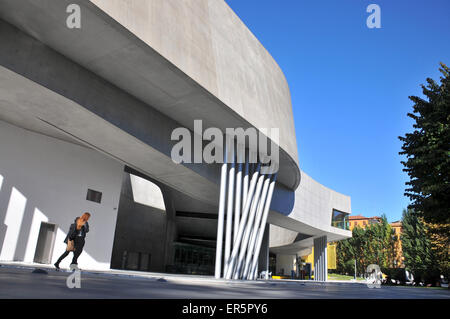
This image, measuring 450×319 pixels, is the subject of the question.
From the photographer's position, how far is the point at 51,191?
16.0m

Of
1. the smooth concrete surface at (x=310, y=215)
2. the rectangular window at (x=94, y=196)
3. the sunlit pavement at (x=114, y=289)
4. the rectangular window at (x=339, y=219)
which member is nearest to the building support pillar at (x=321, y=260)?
the smooth concrete surface at (x=310, y=215)

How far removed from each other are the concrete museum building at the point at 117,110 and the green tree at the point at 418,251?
2630 cm

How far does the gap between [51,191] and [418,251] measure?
43088 millimetres

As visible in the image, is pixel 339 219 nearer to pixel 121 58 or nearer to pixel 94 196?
pixel 94 196

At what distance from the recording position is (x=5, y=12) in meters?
8.94

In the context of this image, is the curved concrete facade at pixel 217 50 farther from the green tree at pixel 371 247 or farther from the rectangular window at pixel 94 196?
the green tree at pixel 371 247

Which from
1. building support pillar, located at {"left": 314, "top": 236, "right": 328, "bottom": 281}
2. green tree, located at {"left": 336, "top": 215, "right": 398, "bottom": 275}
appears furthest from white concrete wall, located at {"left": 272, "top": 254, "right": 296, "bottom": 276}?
green tree, located at {"left": 336, "top": 215, "right": 398, "bottom": 275}

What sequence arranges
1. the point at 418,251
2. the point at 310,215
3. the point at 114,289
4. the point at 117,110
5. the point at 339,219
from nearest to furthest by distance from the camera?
1. the point at 114,289
2. the point at 117,110
3. the point at 310,215
4. the point at 339,219
5. the point at 418,251

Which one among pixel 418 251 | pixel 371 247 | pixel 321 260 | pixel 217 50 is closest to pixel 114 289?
pixel 217 50

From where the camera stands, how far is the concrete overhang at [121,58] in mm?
8781

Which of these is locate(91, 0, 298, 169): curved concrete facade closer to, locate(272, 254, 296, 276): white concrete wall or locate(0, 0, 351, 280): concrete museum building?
locate(0, 0, 351, 280): concrete museum building

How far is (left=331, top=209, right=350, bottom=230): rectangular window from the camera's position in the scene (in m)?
34.7
